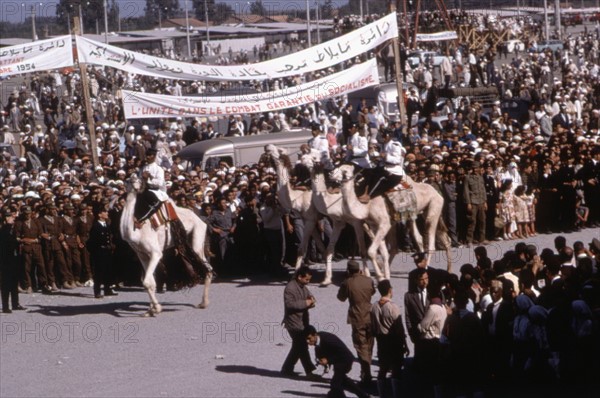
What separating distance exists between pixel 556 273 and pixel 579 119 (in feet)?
77.0

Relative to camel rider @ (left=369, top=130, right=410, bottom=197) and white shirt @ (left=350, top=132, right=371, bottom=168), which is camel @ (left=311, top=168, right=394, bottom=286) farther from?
white shirt @ (left=350, top=132, right=371, bottom=168)

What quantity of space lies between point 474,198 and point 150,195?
7.29 m

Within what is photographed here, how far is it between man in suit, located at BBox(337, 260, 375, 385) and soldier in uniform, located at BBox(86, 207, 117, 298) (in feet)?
22.9

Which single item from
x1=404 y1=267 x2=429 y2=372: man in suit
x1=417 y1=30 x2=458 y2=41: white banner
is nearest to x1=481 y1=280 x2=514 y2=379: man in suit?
x1=404 y1=267 x2=429 y2=372: man in suit

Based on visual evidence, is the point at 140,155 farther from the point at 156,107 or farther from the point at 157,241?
the point at 157,241

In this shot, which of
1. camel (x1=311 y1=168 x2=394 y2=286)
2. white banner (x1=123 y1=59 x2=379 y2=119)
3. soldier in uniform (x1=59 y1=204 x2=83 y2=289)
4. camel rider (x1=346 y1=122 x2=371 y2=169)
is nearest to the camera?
camel (x1=311 y1=168 x2=394 y2=286)

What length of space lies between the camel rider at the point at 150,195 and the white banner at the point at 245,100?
3.95 m

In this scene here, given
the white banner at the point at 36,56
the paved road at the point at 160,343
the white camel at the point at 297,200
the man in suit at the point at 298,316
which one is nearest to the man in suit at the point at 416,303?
the man in suit at the point at 298,316

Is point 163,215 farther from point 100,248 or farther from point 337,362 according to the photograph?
point 337,362

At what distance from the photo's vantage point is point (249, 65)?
2411 centimetres

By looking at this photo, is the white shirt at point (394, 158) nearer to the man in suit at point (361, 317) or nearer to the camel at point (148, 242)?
the camel at point (148, 242)

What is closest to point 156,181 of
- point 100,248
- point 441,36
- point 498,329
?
point 100,248

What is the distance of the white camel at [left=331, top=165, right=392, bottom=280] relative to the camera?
19.6m

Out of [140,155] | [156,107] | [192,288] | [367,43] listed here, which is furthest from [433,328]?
[140,155]
